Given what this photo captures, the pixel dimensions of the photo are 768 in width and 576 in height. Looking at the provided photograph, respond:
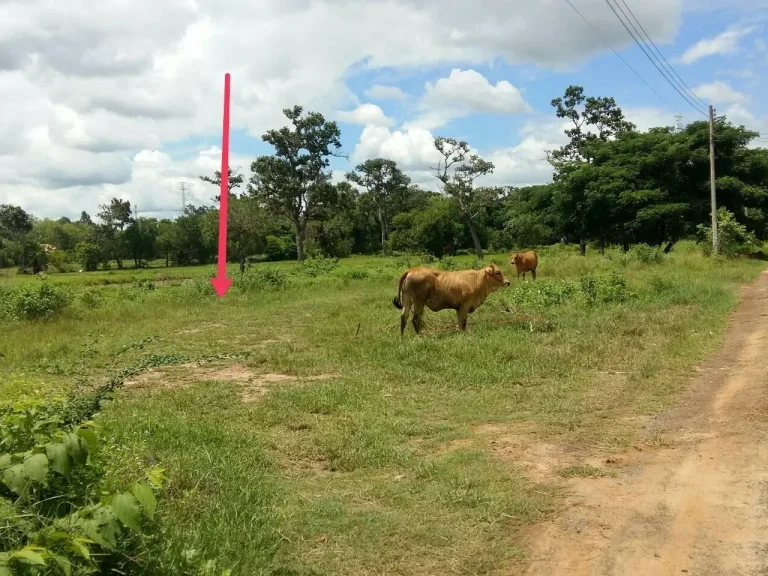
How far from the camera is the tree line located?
91.0 ft

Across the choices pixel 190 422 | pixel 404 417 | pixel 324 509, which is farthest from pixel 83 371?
pixel 324 509

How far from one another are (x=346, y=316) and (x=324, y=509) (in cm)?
948

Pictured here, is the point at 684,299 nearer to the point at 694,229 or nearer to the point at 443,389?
the point at 443,389

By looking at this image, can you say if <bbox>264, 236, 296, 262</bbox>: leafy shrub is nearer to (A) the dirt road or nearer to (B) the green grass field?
(B) the green grass field

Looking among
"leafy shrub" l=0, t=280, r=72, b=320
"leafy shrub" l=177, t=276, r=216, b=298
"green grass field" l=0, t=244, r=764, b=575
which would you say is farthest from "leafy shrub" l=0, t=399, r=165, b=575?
"leafy shrub" l=177, t=276, r=216, b=298

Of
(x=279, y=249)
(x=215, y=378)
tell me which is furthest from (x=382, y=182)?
(x=215, y=378)

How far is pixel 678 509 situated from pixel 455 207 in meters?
42.9

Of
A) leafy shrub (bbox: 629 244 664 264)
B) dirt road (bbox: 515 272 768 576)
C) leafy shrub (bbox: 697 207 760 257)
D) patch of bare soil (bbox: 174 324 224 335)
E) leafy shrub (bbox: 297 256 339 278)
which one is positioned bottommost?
dirt road (bbox: 515 272 768 576)

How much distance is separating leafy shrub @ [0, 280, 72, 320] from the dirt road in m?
13.9

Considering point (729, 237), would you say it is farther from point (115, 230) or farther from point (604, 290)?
point (115, 230)

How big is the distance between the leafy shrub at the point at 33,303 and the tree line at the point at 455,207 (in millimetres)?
16720

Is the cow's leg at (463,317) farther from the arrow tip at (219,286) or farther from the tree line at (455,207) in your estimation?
the tree line at (455,207)

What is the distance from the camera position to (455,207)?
4625 centimetres

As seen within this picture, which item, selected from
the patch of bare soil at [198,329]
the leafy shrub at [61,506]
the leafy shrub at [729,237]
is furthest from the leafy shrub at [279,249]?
the leafy shrub at [61,506]
